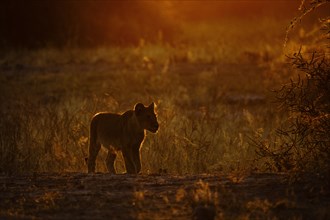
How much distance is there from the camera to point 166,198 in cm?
764

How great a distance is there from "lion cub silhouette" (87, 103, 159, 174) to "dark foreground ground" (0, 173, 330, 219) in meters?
1.82

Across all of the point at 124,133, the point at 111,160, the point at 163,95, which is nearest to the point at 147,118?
the point at 124,133

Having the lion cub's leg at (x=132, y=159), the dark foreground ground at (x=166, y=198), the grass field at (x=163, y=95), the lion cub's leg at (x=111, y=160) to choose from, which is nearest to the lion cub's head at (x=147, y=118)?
the lion cub's leg at (x=132, y=159)

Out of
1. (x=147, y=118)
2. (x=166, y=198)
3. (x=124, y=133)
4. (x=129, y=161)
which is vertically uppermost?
(x=147, y=118)

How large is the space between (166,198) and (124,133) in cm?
345

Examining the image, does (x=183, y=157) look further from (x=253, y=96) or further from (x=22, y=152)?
(x=253, y=96)

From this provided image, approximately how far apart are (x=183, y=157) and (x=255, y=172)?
2255mm

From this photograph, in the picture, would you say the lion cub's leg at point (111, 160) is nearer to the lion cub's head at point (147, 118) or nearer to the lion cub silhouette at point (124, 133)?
the lion cub silhouette at point (124, 133)

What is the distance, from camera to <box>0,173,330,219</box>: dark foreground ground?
7267 mm

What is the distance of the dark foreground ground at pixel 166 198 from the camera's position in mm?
7267

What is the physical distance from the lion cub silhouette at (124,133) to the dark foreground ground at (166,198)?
182cm

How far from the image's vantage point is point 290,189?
796 cm

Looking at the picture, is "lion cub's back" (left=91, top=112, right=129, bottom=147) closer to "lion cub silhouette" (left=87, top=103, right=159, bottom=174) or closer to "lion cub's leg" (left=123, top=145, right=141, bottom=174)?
"lion cub silhouette" (left=87, top=103, right=159, bottom=174)

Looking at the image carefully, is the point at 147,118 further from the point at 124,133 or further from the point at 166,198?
the point at 166,198
